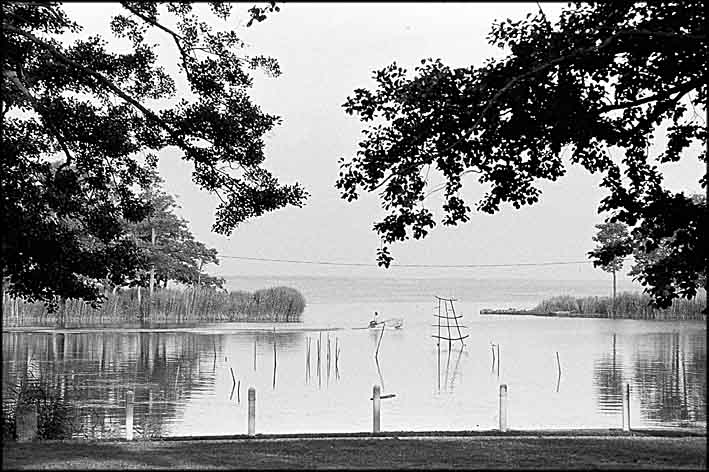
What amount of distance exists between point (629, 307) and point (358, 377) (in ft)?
150

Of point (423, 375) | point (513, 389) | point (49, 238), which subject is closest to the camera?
point (49, 238)

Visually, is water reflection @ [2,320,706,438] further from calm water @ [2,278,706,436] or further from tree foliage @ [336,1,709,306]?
tree foliage @ [336,1,709,306]

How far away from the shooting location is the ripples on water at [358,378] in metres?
23.7

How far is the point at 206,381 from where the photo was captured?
32031 millimetres

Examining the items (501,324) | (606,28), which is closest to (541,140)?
(606,28)

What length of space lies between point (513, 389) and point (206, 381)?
903cm

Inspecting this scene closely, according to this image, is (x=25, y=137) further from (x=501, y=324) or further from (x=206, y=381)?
(x=501, y=324)

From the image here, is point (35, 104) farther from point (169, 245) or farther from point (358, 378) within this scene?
point (169, 245)

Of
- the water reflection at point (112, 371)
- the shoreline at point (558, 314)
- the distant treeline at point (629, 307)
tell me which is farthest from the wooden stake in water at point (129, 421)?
the shoreline at point (558, 314)

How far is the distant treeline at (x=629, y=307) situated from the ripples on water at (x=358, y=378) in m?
12.6

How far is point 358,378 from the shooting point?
112ft

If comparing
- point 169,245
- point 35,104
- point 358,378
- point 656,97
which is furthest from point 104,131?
point 169,245

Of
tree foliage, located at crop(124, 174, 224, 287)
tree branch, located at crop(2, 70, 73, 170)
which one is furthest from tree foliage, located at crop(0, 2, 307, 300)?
tree foliage, located at crop(124, 174, 224, 287)

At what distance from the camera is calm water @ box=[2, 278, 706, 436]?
23.8m
